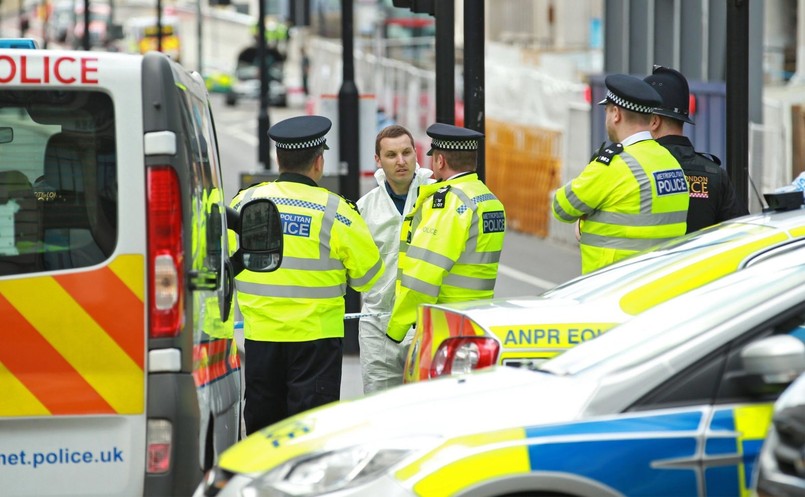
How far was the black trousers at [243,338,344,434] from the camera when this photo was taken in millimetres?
7105

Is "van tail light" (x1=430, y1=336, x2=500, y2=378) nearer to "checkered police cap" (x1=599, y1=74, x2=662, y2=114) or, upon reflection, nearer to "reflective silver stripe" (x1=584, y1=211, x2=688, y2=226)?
"reflective silver stripe" (x1=584, y1=211, x2=688, y2=226)

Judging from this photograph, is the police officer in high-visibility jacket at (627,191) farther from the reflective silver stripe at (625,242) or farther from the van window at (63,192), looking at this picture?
the van window at (63,192)

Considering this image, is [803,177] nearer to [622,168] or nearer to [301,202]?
[622,168]

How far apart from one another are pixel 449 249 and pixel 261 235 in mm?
1232

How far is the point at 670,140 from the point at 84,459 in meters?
3.86

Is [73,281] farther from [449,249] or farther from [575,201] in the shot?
[575,201]

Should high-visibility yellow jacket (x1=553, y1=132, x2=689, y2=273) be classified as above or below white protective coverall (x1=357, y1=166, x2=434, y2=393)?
above

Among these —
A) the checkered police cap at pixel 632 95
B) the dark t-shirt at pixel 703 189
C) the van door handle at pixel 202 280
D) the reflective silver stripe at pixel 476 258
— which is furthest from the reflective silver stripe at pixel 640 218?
the van door handle at pixel 202 280

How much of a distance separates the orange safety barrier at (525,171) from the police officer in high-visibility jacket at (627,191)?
1492 cm

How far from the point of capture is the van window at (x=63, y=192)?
521 centimetres

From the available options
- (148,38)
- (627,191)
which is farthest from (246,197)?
(148,38)

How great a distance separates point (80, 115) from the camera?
523cm

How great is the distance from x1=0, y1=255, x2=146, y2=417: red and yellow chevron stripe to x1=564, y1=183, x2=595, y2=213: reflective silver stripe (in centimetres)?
294

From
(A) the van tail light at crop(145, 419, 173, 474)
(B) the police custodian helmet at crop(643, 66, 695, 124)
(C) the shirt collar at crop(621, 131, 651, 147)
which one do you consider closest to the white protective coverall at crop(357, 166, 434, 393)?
(C) the shirt collar at crop(621, 131, 651, 147)
